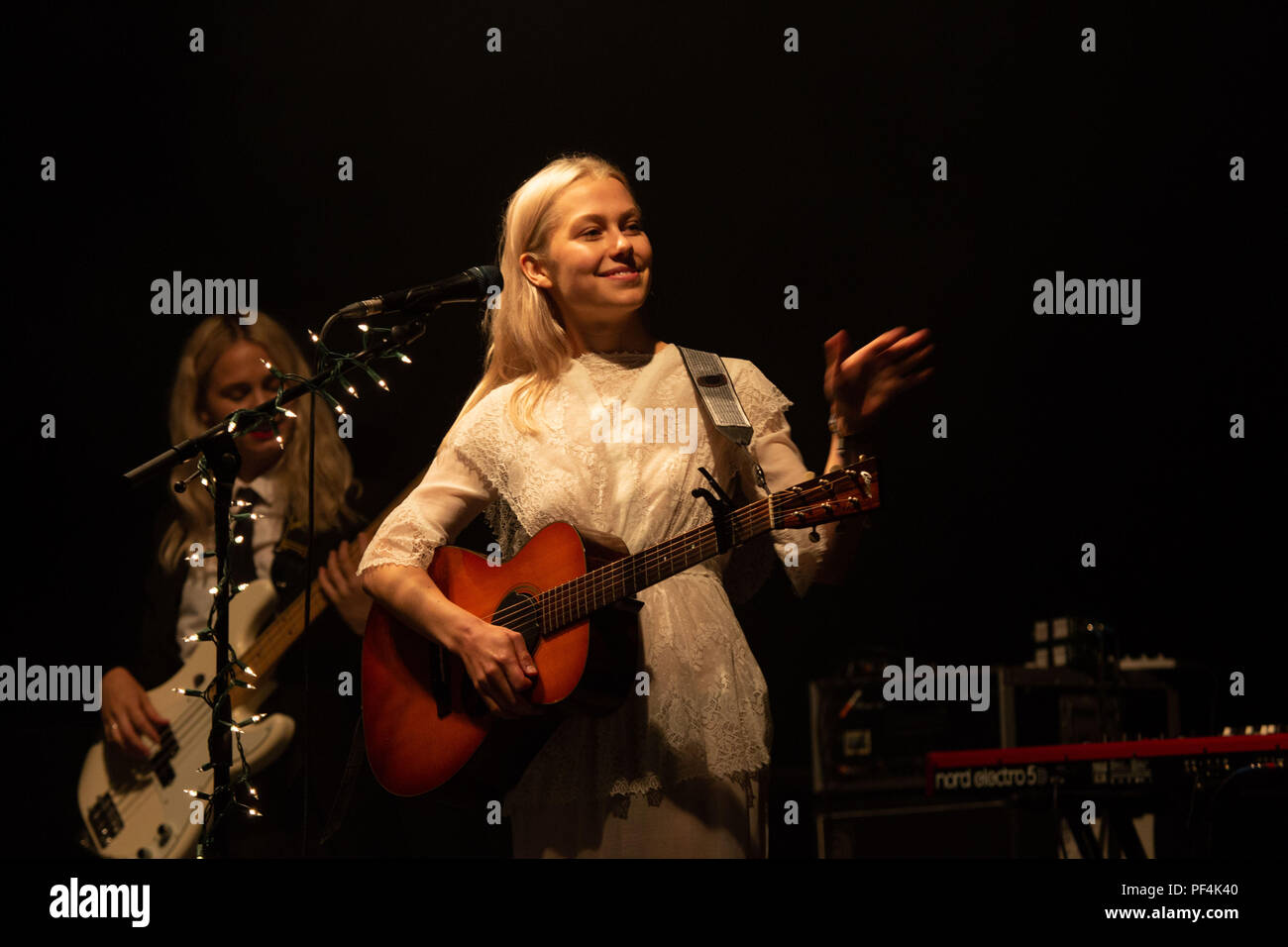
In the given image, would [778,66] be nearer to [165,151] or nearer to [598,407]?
[598,407]

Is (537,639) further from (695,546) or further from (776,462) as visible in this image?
(776,462)

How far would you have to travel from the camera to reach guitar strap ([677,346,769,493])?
2.39 metres

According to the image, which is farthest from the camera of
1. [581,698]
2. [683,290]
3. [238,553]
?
[238,553]

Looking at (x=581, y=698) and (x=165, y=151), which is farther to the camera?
(x=165, y=151)

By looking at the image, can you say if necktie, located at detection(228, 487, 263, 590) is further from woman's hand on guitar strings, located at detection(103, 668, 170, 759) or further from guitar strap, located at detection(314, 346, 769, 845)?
guitar strap, located at detection(314, 346, 769, 845)

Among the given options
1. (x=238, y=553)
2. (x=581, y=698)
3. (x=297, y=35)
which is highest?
(x=297, y=35)

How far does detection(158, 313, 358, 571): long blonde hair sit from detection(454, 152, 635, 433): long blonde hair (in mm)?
884

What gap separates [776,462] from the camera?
2461 millimetres

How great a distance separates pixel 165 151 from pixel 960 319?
2.16 m

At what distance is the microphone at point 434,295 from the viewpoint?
2.52 meters

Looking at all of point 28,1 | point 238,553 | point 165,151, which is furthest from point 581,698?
point 28,1

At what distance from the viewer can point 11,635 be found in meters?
3.42

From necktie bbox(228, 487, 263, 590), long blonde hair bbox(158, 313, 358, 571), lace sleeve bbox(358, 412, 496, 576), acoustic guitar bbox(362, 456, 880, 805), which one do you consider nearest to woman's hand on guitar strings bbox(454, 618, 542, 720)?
acoustic guitar bbox(362, 456, 880, 805)

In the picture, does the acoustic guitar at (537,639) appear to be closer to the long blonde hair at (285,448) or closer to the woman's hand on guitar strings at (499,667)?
the woman's hand on guitar strings at (499,667)
